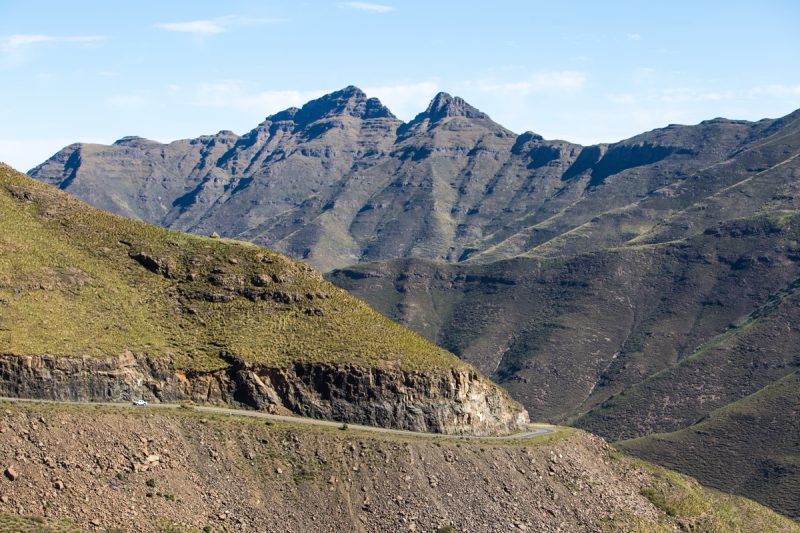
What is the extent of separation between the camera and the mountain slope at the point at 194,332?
344 ft

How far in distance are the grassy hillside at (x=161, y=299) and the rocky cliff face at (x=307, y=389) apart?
Result: 1.15m

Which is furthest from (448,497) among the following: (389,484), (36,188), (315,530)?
(36,188)

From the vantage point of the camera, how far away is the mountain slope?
104750 millimetres

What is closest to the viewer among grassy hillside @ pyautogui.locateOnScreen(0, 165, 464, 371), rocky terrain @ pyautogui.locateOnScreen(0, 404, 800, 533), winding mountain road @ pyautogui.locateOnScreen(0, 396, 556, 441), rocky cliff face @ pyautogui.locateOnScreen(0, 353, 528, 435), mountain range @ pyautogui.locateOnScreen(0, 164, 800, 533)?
rocky terrain @ pyautogui.locateOnScreen(0, 404, 800, 533)

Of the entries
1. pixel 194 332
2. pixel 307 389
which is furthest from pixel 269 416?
pixel 194 332

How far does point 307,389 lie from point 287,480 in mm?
13699

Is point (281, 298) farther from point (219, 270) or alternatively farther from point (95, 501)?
point (95, 501)

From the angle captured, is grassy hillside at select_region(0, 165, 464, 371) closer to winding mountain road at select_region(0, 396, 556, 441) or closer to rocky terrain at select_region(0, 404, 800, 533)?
winding mountain road at select_region(0, 396, 556, 441)

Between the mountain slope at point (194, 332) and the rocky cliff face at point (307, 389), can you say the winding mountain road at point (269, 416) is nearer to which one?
the rocky cliff face at point (307, 389)

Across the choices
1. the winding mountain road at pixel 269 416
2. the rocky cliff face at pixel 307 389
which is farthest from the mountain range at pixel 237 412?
the winding mountain road at pixel 269 416

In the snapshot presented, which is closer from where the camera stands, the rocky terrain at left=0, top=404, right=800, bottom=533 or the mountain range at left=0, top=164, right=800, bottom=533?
the rocky terrain at left=0, top=404, right=800, bottom=533

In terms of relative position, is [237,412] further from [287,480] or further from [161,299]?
[161,299]

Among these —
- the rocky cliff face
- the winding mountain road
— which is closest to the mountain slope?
the rocky cliff face

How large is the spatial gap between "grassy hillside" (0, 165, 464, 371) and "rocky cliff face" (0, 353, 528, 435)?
115 cm
